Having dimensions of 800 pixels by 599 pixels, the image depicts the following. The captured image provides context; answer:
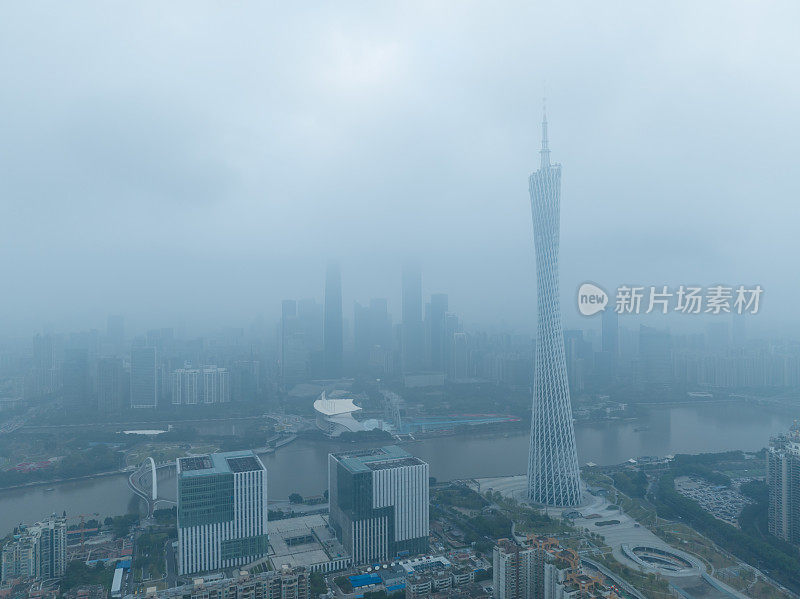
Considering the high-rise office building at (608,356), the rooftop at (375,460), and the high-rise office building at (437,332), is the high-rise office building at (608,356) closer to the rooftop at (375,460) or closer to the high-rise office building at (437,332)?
the high-rise office building at (437,332)

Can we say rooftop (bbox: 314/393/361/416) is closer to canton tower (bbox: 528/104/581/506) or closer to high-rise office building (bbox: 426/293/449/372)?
high-rise office building (bbox: 426/293/449/372)

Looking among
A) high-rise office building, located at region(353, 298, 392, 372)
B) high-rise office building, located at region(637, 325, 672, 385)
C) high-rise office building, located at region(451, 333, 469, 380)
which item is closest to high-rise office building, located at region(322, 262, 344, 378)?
high-rise office building, located at region(353, 298, 392, 372)

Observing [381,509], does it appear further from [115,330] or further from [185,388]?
[115,330]

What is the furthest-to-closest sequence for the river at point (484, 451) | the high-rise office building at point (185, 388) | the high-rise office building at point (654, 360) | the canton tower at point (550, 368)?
the high-rise office building at point (654, 360)
the high-rise office building at point (185, 388)
the river at point (484, 451)
the canton tower at point (550, 368)

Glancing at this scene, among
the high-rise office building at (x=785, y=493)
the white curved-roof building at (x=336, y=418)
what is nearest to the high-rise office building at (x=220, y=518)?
the high-rise office building at (x=785, y=493)

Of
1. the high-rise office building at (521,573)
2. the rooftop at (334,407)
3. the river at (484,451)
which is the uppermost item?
the rooftop at (334,407)
